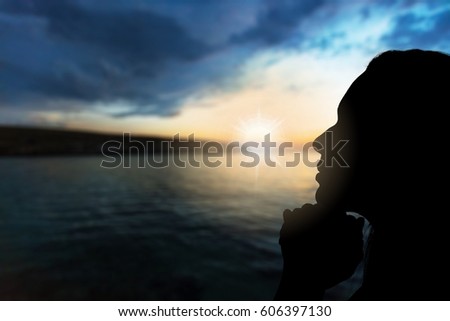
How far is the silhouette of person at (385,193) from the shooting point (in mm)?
1555

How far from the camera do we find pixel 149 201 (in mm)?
27328

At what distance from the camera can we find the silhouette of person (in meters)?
1.55

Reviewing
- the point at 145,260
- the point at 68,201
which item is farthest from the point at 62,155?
the point at 145,260

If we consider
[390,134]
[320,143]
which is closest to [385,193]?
[390,134]

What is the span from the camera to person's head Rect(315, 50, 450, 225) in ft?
5.10

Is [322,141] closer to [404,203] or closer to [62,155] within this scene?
[404,203]

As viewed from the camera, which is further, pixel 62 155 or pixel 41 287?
pixel 62 155

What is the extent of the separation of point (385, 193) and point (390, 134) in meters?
0.35

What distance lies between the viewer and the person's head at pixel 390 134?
5.10 ft

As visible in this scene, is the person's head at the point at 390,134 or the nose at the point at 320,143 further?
the nose at the point at 320,143

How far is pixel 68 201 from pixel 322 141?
96.8 feet

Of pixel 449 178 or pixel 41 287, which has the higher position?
pixel 449 178

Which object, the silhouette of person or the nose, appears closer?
the silhouette of person
